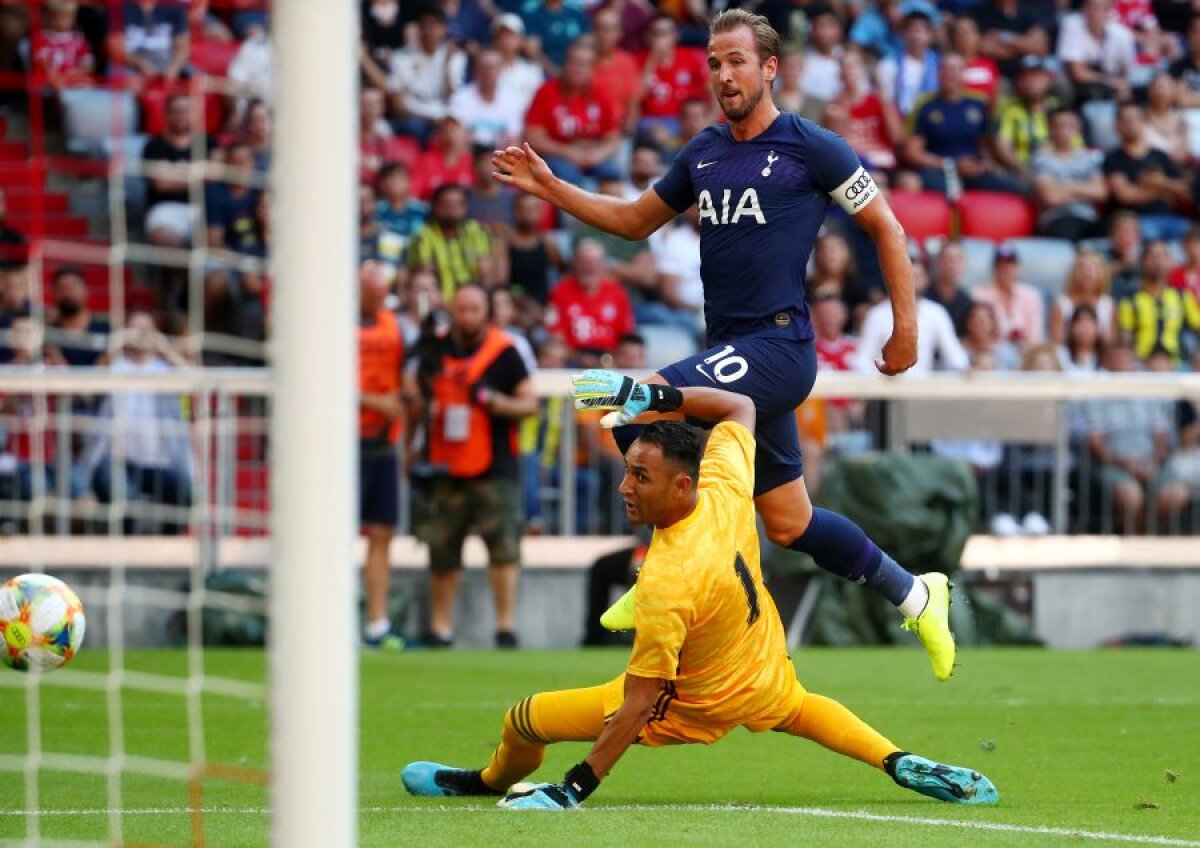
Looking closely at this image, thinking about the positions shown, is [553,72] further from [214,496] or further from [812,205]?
[812,205]

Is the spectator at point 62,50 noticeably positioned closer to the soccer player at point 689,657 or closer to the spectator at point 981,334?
the spectator at point 981,334

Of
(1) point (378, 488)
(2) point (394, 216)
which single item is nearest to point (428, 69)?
(2) point (394, 216)

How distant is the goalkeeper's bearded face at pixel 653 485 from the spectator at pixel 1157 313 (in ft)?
37.5

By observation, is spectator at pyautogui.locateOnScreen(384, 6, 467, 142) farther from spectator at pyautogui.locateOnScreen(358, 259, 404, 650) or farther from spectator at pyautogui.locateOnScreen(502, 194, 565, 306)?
spectator at pyautogui.locateOnScreen(358, 259, 404, 650)

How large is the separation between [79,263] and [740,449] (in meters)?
7.79

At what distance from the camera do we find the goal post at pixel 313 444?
4.16m

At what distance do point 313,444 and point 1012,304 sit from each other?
14.1 meters

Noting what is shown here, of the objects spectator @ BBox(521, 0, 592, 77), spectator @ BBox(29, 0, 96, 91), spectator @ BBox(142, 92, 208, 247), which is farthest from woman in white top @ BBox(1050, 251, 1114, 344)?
spectator @ BBox(29, 0, 96, 91)

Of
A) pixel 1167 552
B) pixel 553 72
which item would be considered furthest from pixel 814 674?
pixel 553 72

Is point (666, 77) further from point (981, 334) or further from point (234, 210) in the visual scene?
point (234, 210)

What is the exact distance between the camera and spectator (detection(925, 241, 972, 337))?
1712 cm

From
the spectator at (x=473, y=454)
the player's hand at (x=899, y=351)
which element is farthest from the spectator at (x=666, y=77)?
the player's hand at (x=899, y=351)

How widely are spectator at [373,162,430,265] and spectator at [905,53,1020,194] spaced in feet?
16.2

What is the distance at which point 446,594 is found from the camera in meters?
15.2
